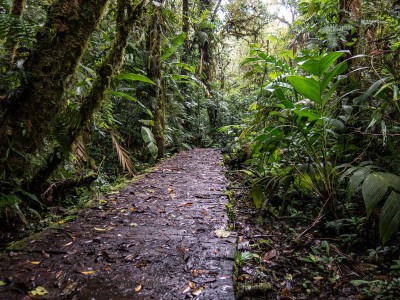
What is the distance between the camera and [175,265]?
5.75 feet

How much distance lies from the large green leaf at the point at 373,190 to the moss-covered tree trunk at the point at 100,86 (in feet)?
7.89

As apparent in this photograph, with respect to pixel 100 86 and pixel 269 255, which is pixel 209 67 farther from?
pixel 269 255

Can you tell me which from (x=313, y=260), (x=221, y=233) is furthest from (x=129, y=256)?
(x=313, y=260)

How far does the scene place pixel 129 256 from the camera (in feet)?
6.05

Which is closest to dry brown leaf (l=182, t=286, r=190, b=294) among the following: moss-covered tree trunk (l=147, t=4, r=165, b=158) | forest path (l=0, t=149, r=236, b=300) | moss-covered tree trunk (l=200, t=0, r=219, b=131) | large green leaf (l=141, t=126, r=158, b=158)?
forest path (l=0, t=149, r=236, b=300)

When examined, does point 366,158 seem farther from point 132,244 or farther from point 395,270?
point 132,244

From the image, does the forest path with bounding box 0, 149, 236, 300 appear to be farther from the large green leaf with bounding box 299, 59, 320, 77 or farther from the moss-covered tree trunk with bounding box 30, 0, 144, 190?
the large green leaf with bounding box 299, 59, 320, 77

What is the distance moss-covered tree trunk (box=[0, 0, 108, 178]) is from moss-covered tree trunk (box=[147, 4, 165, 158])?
3507mm

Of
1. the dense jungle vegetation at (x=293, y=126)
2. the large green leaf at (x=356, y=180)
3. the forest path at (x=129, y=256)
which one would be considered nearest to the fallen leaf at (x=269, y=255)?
the dense jungle vegetation at (x=293, y=126)

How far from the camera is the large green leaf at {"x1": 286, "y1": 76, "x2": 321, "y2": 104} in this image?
7.91 feet

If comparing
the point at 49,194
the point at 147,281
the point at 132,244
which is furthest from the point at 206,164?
the point at 147,281

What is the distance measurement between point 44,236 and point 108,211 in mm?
699

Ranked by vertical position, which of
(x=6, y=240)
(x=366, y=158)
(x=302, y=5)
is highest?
(x=302, y=5)

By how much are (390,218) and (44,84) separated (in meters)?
2.72
